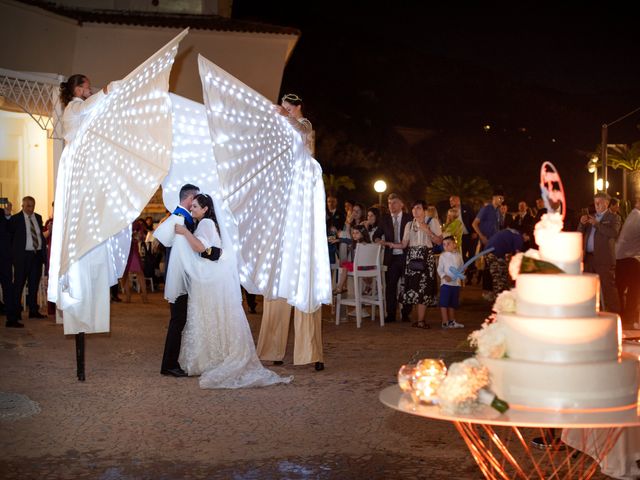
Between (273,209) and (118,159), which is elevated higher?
(118,159)

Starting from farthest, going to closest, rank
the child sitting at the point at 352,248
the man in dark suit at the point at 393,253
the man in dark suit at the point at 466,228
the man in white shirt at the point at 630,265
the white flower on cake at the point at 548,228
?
1. the man in dark suit at the point at 466,228
2. the man in dark suit at the point at 393,253
3. the child sitting at the point at 352,248
4. the man in white shirt at the point at 630,265
5. the white flower on cake at the point at 548,228

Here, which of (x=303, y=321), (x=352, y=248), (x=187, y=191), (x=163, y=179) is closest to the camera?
(x=163, y=179)

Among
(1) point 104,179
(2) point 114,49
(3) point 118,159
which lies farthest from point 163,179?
(2) point 114,49

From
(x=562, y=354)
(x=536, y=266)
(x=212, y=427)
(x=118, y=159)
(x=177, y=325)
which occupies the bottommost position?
(x=212, y=427)

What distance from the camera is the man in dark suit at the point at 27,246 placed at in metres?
14.2

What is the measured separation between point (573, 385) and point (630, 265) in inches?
364

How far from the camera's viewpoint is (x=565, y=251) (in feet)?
15.4

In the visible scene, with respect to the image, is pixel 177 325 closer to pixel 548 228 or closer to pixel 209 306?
pixel 209 306

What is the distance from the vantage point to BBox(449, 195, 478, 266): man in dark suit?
61.3ft

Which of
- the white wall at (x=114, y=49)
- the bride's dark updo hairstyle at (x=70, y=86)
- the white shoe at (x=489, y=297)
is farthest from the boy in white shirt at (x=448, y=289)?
the white wall at (x=114, y=49)

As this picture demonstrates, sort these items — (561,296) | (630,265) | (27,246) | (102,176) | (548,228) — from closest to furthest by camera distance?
1. (561,296)
2. (548,228)
3. (102,176)
4. (630,265)
5. (27,246)

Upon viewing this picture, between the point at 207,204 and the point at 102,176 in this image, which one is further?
the point at 207,204

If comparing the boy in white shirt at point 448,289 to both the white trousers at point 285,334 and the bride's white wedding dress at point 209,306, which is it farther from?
the bride's white wedding dress at point 209,306

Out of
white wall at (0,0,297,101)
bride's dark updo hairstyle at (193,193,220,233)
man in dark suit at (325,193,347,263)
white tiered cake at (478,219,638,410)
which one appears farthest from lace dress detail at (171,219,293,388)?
white wall at (0,0,297,101)
